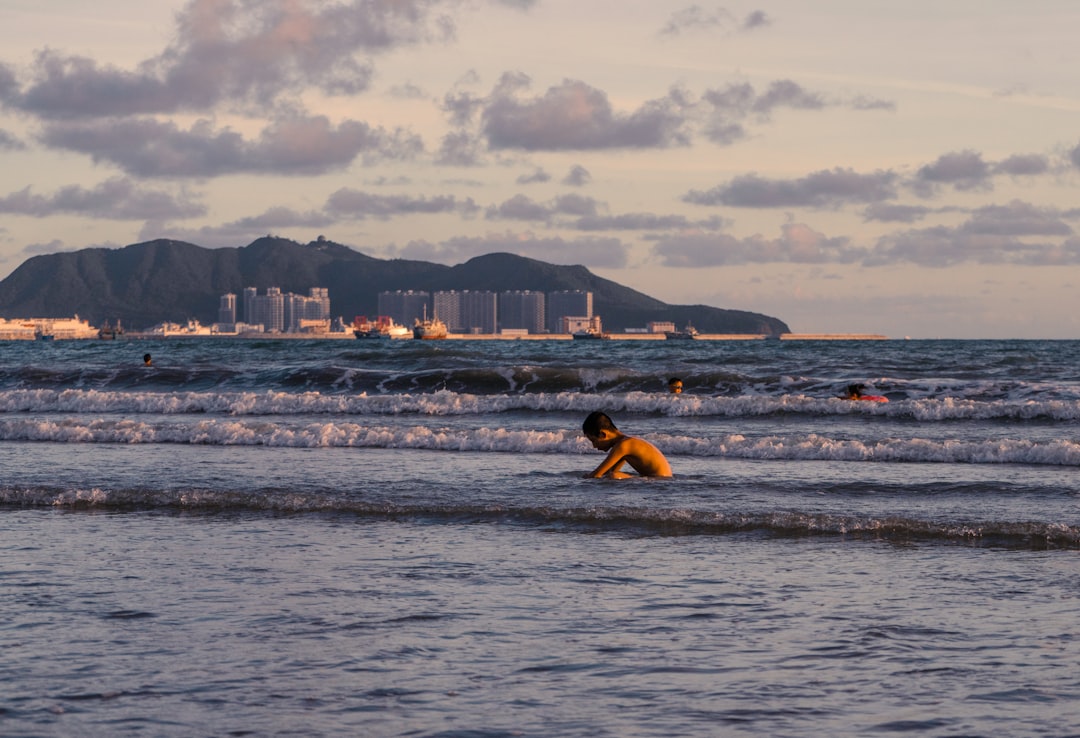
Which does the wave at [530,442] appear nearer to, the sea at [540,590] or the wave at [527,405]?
the sea at [540,590]

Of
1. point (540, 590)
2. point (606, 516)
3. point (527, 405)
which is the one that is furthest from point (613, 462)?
point (527, 405)

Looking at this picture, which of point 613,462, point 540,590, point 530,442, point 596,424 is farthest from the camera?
point 530,442

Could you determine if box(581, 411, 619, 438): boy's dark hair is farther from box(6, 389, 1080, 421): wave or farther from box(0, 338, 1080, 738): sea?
box(6, 389, 1080, 421): wave

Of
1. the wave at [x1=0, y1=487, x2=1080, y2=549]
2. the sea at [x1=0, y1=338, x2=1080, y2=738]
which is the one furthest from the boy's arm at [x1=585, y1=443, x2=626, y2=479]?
the wave at [x1=0, y1=487, x2=1080, y2=549]

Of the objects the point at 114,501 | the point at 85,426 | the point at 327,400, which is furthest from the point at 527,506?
the point at 327,400

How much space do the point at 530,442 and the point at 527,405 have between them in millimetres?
11256

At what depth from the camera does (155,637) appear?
771 centimetres

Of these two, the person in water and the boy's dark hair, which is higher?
the boy's dark hair

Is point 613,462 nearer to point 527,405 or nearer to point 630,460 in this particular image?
point 630,460

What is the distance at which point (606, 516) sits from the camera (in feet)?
42.8

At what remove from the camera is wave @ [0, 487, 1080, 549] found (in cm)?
1192

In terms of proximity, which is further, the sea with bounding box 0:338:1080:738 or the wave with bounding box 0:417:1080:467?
the wave with bounding box 0:417:1080:467

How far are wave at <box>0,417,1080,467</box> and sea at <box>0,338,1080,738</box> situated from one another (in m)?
0.09

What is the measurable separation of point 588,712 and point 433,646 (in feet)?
5.27
